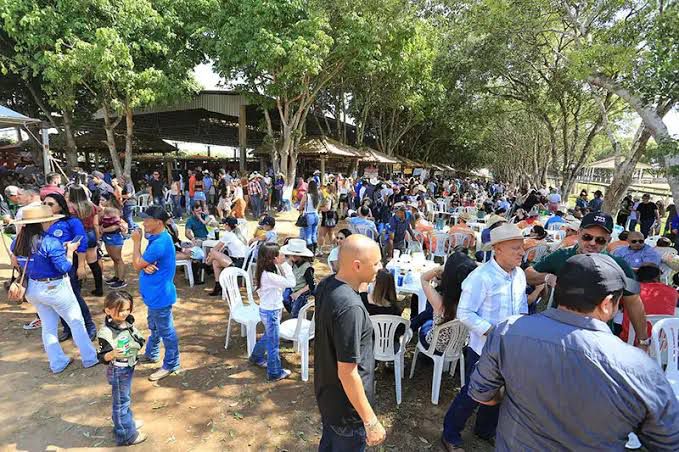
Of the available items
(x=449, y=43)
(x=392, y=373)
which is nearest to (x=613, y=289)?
(x=392, y=373)

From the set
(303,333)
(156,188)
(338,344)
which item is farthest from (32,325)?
(156,188)

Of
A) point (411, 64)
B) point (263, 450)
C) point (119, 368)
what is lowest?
point (263, 450)

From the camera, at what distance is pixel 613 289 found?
1.46 metres

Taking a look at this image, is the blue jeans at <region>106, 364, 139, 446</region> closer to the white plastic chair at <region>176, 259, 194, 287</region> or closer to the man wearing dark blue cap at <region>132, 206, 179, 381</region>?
the man wearing dark blue cap at <region>132, 206, 179, 381</region>

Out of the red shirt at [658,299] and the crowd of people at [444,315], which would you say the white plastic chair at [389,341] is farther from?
the red shirt at [658,299]

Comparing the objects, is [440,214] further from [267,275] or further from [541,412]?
[541,412]

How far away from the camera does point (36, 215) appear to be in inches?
142

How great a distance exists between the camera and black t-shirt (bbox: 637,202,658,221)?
36.5 ft

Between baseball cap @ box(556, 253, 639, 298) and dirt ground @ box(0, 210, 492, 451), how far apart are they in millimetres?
2226

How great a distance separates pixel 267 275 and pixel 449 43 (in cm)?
1424

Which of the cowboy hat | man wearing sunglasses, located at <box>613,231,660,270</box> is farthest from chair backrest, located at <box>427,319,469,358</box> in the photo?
man wearing sunglasses, located at <box>613,231,660,270</box>

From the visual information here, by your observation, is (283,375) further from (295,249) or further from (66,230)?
(66,230)

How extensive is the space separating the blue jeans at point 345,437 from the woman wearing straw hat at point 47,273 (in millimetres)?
3025

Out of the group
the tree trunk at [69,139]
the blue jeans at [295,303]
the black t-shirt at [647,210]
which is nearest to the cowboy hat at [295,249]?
the blue jeans at [295,303]
